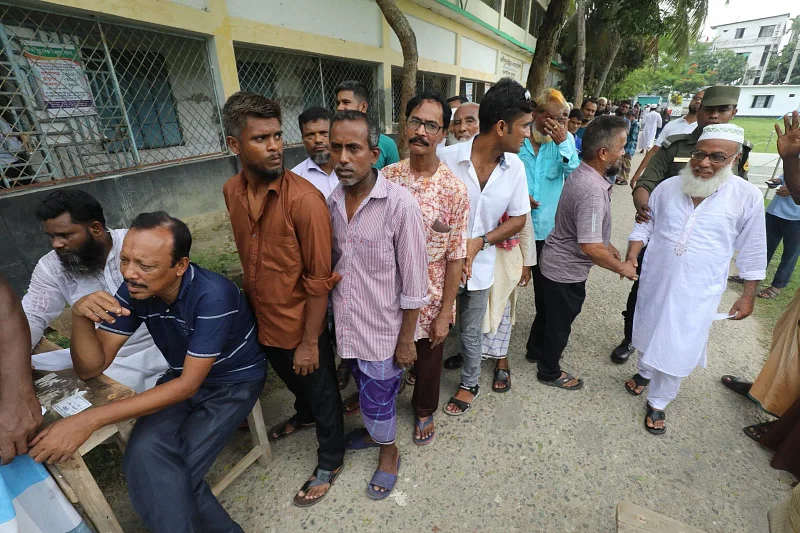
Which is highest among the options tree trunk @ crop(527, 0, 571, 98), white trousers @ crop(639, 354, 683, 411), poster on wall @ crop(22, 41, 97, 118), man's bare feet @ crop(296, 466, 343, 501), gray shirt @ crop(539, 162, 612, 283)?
tree trunk @ crop(527, 0, 571, 98)

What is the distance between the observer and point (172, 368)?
176cm

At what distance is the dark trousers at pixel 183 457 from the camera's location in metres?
1.37

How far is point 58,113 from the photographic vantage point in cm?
391

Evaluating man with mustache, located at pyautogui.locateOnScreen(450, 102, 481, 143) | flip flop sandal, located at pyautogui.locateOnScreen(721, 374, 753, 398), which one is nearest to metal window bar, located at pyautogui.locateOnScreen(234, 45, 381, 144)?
man with mustache, located at pyautogui.locateOnScreen(450, 102, 481, 143)

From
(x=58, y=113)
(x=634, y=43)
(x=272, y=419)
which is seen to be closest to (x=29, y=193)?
(x=58, y=113)

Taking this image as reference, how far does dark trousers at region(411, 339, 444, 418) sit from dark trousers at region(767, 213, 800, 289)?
3938 millimetres

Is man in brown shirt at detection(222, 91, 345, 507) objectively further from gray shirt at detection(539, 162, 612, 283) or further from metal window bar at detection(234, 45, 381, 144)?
metal window bar at detection(234, 45, 381, 144)

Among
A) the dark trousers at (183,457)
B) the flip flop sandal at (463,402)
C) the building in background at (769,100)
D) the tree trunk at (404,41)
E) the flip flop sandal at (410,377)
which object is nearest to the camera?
the dark trousers at (183,457)

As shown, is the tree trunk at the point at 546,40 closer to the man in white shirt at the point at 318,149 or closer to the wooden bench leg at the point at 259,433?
the man in white shirt at the point at 318,149

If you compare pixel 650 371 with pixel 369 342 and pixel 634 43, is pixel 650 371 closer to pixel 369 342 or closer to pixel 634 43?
pixel 369 342

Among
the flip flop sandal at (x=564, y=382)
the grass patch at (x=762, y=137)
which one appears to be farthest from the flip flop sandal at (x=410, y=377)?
the grass patch at (x=762, y=137)

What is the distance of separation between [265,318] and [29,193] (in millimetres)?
3479

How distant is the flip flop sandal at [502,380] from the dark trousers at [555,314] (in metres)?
0.26

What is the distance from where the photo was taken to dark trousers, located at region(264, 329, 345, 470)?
1868 millimetres
